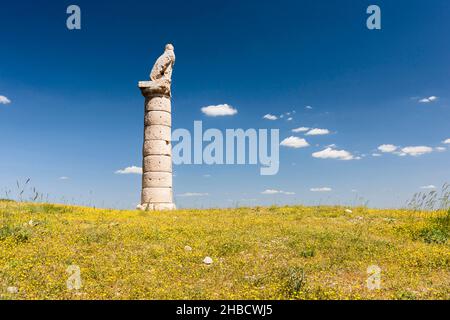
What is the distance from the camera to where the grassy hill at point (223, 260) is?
6145 millimetres

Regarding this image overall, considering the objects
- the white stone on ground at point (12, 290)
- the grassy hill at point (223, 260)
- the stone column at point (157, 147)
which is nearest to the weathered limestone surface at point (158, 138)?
the stone column at point (157, 147)

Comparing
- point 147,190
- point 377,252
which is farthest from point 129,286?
point 147,190

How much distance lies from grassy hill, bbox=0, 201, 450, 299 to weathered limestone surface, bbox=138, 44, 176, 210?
832 centimetres

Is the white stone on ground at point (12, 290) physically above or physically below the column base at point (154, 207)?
below

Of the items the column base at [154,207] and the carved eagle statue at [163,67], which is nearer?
the column base at [154,207]

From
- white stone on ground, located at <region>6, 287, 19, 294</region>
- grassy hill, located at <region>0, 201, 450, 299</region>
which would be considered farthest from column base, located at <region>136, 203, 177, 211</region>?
white stone on ground, located at <region>6, 287, 19, 294</region>

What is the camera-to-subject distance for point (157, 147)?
69.6 ft

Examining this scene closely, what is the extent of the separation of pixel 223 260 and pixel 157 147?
13.9m

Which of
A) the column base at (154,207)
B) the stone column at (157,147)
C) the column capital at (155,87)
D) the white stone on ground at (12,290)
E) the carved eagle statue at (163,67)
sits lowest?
the white stone on ground at (12,290)

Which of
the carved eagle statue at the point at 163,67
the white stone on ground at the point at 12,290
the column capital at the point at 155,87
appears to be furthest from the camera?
the carved eagle statue at the point at 163,67

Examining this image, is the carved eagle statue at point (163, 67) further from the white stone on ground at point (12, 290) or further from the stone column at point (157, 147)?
the white stone on ground at point (12, 290)

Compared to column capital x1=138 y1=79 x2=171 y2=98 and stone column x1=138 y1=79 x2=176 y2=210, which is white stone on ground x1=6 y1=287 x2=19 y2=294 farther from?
column capital x1=138 y1=79 x2=171 y2=98
